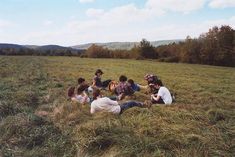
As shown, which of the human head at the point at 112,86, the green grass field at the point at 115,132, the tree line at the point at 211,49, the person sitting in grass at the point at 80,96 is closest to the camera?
the green grass field at the point at 115,132

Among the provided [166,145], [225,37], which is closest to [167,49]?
[225,37]

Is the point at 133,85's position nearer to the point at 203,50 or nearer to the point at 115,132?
the point at 115,132

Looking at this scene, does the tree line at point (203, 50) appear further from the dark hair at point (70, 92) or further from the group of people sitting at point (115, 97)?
the dark hair at point (70, 92)

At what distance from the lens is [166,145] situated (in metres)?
7.35

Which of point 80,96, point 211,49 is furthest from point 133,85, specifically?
point 211,49

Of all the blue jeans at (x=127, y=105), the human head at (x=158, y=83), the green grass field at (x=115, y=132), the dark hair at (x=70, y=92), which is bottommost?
the green grass field at (x=115, y=132)

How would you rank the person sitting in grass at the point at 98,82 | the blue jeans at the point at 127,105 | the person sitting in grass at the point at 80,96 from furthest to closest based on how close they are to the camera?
the person sitting in grass at the point at 98,82
the person sitting in grass at the point at 80,96
the blue jeans at the point at 127,105

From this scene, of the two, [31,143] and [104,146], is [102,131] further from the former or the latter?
[31,143]

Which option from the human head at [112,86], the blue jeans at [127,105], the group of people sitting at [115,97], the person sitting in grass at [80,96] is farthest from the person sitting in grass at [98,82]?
the blue jeans at [127,105]

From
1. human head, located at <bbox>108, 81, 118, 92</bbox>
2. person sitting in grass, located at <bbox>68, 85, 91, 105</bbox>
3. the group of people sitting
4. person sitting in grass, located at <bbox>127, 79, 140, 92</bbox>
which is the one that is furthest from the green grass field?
person sitting in grass, located at <bbox>127, 79, 140, 92</bbox>

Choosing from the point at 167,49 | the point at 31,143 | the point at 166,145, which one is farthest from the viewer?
the point at 167,49

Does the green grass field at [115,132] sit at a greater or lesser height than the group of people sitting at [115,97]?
lesser

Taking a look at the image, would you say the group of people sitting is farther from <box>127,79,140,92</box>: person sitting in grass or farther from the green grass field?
the green grass field

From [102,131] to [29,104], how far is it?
4.84 meters
